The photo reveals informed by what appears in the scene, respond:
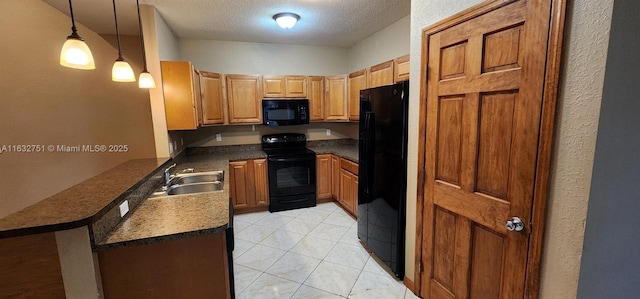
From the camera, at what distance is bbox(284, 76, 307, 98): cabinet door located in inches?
154

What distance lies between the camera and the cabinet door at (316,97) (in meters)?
4.01

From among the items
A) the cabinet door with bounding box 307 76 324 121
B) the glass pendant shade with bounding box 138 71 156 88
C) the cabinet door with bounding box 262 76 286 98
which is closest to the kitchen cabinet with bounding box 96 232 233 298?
the glass pendant shade with bounding box 138 71 156 88

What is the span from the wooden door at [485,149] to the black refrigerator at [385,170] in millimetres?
245

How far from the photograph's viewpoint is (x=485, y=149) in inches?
56.5

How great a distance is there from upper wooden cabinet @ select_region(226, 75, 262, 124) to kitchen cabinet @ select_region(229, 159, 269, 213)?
67 cm

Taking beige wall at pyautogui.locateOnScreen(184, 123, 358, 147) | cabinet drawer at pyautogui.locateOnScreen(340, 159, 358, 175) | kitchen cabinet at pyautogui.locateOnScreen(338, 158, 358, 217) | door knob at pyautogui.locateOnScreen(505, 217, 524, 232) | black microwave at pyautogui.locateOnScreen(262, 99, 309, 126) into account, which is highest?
Answer: black microwave at pyautogui.locateOnScreen(262, 99, 309, 126)

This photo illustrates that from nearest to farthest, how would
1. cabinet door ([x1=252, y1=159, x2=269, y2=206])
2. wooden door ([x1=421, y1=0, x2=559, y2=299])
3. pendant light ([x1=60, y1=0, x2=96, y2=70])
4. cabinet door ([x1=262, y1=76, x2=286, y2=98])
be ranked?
1. wooden door ([x1=421, y1=0, x2=559, y2=299])
2. pendant light ([x1=60, y1=0, x2=96, y2=70])
3. cabinet door ([x1=252, y1=159, x2=269, y2=206])
4. cabinet door ([x1=262, y1=76, x2=286, y2=98])

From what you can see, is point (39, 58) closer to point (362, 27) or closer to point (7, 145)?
point (7, 145)

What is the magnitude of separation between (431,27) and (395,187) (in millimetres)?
1224

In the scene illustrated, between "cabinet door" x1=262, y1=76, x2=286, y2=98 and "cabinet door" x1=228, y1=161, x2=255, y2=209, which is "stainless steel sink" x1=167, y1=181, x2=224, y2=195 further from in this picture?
"cabinet door" x1=262, y1=76, x2=286, y2=98

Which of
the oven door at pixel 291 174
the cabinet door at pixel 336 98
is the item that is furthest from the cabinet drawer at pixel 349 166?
the cabinet door at pixel 336 98

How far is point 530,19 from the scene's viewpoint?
1.16m

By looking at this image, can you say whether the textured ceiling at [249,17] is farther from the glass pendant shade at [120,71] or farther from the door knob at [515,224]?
the door knob at [515,224]

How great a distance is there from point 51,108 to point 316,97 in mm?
3287
